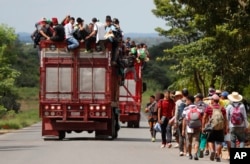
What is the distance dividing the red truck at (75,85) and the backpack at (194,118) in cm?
793

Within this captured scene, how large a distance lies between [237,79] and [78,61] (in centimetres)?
769

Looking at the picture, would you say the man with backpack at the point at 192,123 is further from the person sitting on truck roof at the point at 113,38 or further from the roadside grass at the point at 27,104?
the roadside grass at the point at 27,104

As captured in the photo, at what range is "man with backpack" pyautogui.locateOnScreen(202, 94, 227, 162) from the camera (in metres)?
23.3

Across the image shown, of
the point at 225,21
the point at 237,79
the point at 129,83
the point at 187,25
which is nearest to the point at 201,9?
the point at 225,21

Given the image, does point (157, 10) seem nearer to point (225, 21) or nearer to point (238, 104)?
point (225, 21)

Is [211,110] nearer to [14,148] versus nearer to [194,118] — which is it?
[194,118]

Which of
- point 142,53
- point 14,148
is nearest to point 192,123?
point 14,148

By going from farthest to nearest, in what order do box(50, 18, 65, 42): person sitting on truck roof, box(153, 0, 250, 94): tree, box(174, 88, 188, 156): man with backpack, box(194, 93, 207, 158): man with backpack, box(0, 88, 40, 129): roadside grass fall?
box(0, 88, 40, 129): roadside grass → box(50, 18, 65, 42): person sitting on truck roof → box(153, 0, 250, 94): tree → box(174, 88, 188, 156): man with backpack → box(194, 93, 207, 158): man with backpack

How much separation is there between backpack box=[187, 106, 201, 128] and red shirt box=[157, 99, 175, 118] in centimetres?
467

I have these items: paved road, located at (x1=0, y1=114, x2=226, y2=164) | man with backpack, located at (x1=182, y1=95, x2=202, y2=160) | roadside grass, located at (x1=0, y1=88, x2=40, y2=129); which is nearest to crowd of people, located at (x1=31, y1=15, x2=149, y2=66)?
paved road, located at (x1=0, y1=114, x2=226, y2=164)

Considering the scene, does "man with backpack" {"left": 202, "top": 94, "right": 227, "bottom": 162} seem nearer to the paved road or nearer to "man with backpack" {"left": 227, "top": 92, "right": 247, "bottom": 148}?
"man with backpack" {"left": 227, "top": 92, "right": 247, "bottom": 148}

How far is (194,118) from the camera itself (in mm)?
24172

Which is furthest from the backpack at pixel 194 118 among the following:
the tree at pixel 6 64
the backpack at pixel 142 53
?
the tree at pixel 6 64

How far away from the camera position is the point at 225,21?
31453 mm
